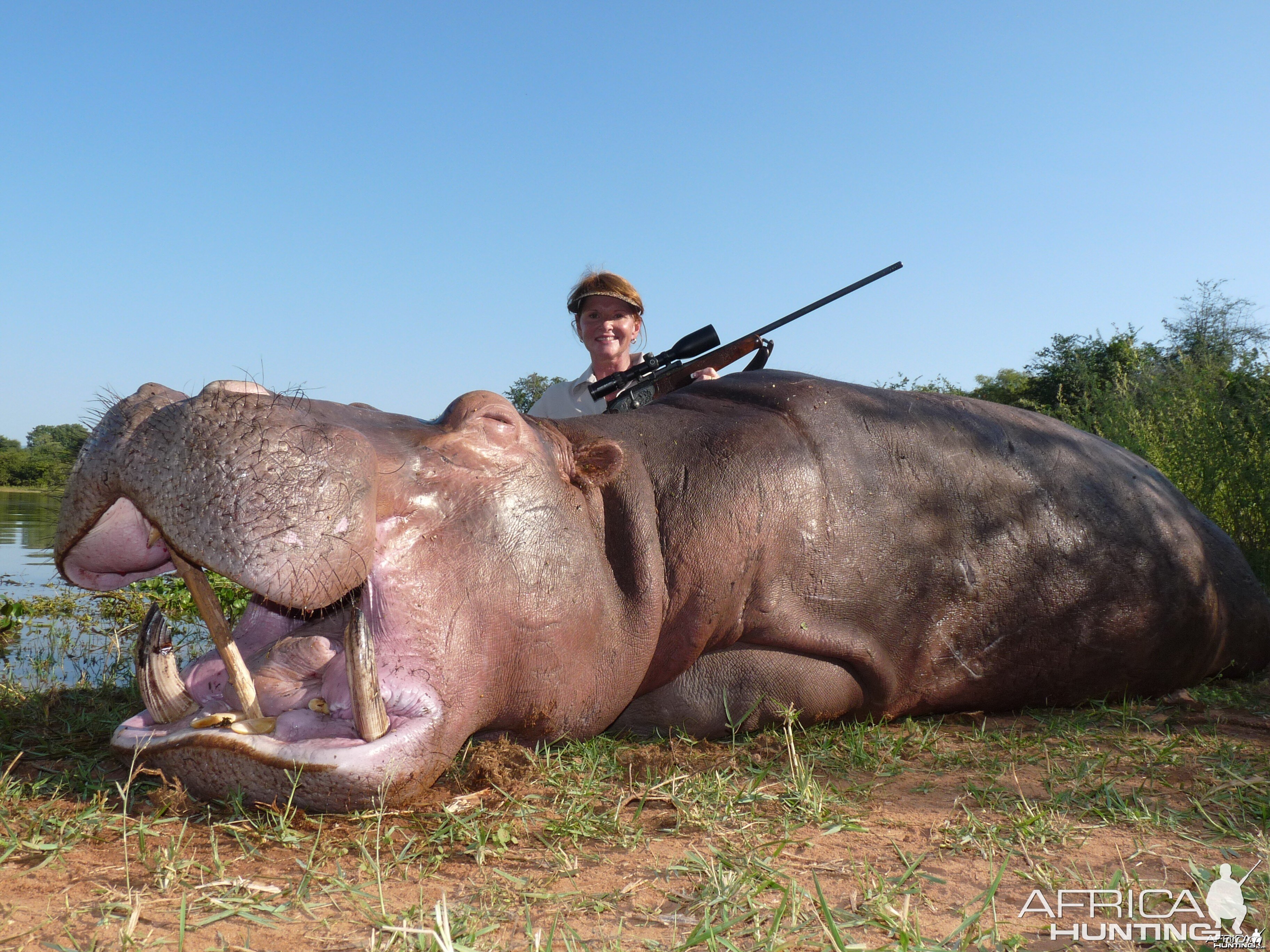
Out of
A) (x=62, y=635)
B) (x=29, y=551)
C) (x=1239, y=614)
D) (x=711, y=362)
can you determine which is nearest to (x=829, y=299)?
(x=711, y=362)

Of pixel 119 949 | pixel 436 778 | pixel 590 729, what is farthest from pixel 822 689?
pixel 119 949

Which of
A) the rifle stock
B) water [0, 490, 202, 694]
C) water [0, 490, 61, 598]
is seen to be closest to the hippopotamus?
water [0, 490, 61, 598]

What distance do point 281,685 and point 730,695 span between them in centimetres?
139

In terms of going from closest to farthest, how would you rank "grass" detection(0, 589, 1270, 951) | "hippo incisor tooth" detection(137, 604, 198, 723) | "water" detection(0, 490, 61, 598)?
"grass" detection(0, 589, 1270, 951), "hippo incisor tooth" detection(137, 604, 198, 723), "water" detection(0, 490, 61, 598)

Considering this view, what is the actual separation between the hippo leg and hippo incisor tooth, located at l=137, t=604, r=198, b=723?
4.47ft

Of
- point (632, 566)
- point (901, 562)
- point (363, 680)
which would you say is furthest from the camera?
point (901, 562)

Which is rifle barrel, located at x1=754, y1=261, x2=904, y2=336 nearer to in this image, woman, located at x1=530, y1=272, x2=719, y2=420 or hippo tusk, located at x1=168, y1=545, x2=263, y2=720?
woman, located at x1=530, y1=272, x2=719, y2=420

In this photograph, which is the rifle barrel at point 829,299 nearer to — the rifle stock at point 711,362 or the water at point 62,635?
the rifle stock at point 711,362

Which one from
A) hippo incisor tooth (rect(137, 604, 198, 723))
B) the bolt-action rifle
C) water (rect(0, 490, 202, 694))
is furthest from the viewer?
the bolt-action rifle

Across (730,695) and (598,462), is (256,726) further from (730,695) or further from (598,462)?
(730,695)

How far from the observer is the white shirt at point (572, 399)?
6.96m

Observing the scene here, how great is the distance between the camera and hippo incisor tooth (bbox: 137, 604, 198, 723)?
2.32m

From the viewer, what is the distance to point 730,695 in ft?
10.2

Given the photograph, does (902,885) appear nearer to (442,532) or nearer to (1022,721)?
(442,532)
